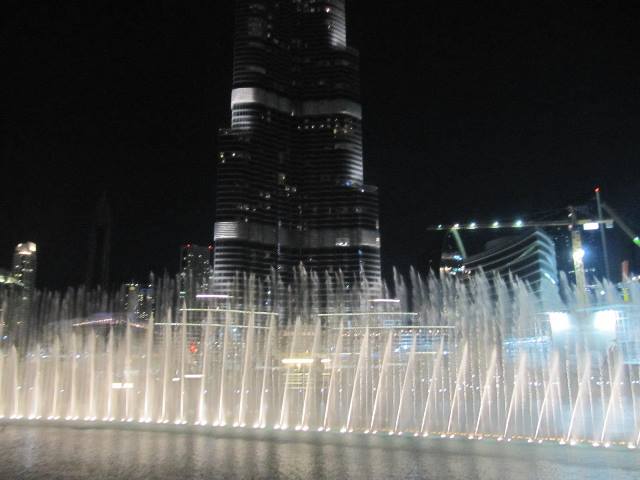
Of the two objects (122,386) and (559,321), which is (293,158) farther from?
(122,386)

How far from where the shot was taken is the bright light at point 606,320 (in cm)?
4862

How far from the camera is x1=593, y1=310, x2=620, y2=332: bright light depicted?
48.6 m

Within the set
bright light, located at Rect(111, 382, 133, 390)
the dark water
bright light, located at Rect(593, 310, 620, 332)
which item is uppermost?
bright light, located at Rect(593, 310, 620, 332)

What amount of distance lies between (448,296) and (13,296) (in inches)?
2295

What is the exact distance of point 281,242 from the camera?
362 feet

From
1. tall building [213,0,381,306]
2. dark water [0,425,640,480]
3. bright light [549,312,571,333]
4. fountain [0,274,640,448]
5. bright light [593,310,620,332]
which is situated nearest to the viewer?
dark water [0,425,640,480]

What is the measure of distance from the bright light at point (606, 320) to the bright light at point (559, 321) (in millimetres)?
2385

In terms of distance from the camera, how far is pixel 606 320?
51.4m

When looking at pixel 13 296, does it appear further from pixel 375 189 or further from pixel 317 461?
pixel 317 461

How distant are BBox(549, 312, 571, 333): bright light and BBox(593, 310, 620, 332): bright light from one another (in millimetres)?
2385

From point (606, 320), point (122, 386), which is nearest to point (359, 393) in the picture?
point (122, 386)

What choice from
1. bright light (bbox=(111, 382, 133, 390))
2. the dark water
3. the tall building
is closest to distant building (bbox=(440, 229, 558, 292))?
the tall building

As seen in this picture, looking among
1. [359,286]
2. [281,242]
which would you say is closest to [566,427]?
[359,286]

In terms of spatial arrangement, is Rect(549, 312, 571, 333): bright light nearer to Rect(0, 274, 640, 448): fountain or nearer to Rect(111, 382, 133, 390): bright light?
Rect(0, 274, 640, 448): fountain
